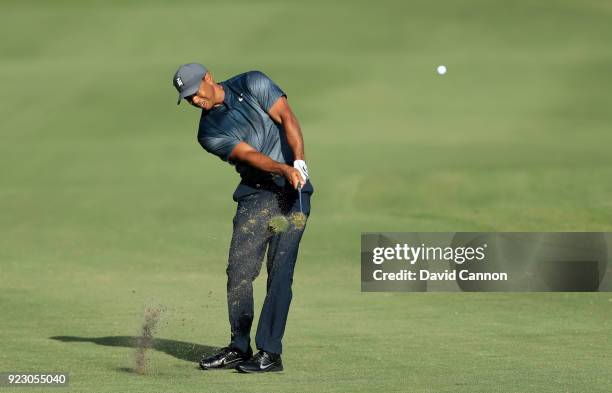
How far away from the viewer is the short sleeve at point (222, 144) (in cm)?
1057

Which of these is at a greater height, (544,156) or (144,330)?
(544,156)

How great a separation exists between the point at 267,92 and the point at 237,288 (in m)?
1.42

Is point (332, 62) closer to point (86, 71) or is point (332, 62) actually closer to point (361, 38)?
point (361, 38)

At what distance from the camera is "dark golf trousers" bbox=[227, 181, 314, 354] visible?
10844mm

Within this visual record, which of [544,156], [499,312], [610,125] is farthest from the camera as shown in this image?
[610,125]

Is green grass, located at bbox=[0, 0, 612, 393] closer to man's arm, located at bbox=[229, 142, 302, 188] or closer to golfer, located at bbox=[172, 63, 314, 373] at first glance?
golfer, located at bbox=[172, 63, 314, 373]

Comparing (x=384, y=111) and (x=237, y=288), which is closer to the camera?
(x=237, y=288)

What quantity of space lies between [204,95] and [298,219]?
1096 millimetres

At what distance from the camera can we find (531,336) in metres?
12.5

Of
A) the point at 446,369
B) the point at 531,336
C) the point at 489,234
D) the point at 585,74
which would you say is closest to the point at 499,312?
the point at 531,336

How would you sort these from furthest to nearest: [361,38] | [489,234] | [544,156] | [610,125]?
1. [361,38]
2. [610,125]
3. [544,156]
4. [489,234]

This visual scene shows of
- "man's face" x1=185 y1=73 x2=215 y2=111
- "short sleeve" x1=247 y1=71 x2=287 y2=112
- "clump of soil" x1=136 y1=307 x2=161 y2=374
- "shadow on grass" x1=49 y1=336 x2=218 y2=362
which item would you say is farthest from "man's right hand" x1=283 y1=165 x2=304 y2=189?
"shadow on grass" x1=49 y1=336 x2=218 y2=362

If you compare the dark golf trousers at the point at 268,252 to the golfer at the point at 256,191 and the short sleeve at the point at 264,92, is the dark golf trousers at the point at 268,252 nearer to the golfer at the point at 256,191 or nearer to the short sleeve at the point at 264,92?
the golfer at the point at 256,191

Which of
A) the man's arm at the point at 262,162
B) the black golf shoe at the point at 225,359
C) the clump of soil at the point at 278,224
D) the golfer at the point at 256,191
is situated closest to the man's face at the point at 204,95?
the golfer at the point at 256,191
